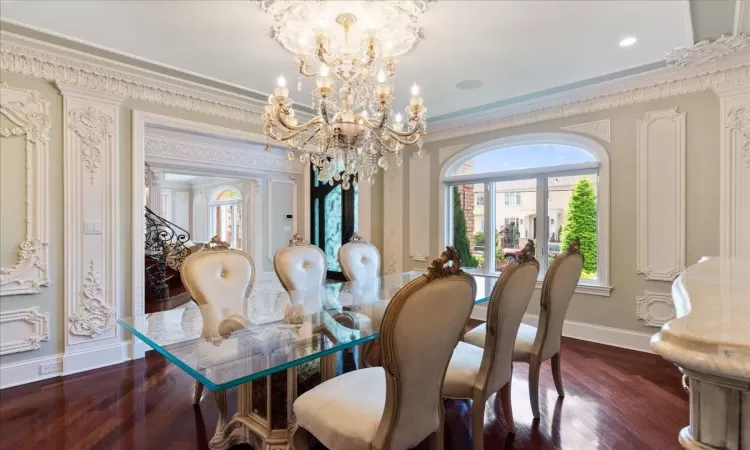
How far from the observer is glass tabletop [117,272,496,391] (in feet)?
4.65

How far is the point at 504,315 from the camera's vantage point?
1744 millimetres

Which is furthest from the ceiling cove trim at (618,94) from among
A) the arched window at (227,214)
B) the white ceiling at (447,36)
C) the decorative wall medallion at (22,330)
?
the arched window at (227,214)

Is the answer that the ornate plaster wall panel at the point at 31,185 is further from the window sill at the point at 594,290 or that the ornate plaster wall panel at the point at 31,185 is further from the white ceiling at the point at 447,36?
the window sill at the point at 594,290

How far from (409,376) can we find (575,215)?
3541mm

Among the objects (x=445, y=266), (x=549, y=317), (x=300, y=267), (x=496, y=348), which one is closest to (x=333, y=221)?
(x=300, y=267)

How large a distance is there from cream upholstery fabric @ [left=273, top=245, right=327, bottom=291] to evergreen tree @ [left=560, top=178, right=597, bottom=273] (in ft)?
9.12

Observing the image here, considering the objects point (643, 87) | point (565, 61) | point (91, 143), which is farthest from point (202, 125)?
point (643, 87)

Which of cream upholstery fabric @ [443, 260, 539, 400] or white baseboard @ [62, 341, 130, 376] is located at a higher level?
cream upholstery fabric @ [443, 260, 539, 400]

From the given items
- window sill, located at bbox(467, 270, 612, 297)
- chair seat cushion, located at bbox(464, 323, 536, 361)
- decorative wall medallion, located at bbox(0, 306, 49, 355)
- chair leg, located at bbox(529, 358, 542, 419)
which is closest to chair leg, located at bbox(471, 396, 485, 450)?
chair seat cushion, located at bbox(464, 323, 536, 361)

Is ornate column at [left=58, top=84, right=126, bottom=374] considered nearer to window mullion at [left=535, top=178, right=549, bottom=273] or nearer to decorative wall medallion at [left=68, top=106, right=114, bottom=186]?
decorative wall medallion at [left=68, top=106, right=114, bottom=186]

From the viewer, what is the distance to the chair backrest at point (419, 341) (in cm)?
120

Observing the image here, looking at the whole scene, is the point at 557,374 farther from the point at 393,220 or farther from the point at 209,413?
the point at 393,220

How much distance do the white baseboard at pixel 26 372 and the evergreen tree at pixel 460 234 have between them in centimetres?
438

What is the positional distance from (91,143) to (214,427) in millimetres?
2667
